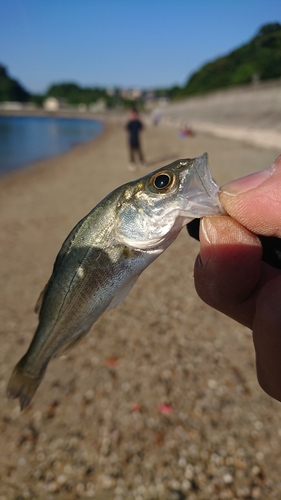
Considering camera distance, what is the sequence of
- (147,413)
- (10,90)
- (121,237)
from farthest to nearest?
(10,90) < (147,413) < (121,237)

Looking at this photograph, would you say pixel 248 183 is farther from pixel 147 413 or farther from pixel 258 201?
pixel 147 413

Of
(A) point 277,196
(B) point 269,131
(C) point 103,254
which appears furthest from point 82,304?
A: (B) point 269,131

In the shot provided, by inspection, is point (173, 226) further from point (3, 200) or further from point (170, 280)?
point (3, 200)

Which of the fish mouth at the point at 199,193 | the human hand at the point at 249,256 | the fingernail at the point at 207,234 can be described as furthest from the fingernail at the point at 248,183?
the fingernail at the point at 207,234

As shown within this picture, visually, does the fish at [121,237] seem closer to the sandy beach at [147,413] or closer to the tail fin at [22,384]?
the tail fin at [22,384]

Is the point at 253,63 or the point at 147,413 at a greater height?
the point at 253,63

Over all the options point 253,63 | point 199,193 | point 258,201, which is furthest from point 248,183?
point 253,63
